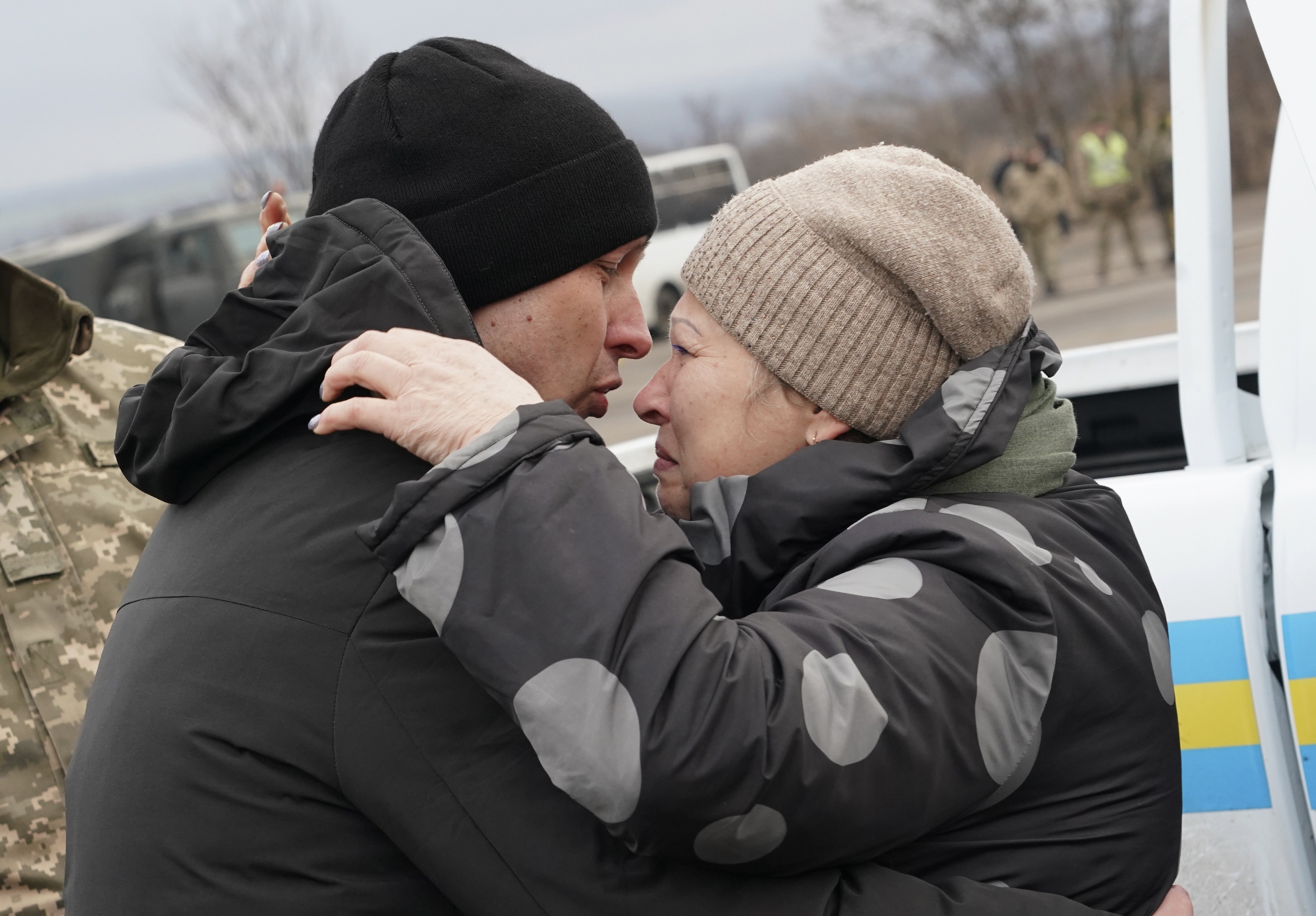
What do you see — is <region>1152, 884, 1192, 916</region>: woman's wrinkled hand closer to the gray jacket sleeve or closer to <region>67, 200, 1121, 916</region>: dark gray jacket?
<region>67, 200, 1121, 916</region>: dark gray jacket

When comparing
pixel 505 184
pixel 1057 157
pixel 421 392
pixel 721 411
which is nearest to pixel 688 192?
pixel 1057 157

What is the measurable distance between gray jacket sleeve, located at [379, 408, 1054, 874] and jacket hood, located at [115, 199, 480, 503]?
0.28 meters

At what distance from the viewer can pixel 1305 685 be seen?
6.06 feet

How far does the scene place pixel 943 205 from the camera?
172 centimetres

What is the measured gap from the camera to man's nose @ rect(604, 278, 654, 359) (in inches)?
78.8

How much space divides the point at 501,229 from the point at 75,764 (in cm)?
87

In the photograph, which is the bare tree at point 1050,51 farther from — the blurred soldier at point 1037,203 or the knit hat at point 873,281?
the knit hat at point 873,281

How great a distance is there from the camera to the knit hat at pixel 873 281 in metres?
1.71

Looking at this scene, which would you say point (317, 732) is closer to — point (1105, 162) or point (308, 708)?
point (308, 708)

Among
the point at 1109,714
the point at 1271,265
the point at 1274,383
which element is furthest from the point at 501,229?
the point at 1271,265

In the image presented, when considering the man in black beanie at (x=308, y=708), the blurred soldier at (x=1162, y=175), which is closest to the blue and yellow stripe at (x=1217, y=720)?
the man in black beanie at (x=308, y=708)

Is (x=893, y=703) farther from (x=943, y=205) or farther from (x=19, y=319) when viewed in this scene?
(x=19, y=319)

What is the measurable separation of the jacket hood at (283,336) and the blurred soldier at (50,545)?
118cm

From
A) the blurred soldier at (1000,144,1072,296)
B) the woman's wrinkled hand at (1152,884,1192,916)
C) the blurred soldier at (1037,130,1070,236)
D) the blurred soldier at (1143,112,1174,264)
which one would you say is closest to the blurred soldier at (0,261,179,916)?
the woman's wrinkled hand at (1152,884,1192,916)
